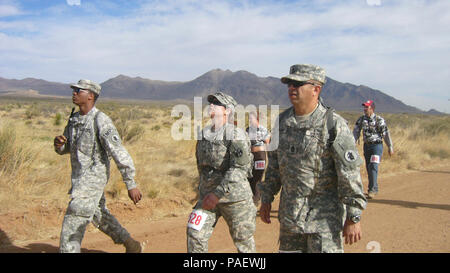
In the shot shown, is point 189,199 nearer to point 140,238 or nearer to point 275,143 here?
point 140,238

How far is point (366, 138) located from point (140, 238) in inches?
201

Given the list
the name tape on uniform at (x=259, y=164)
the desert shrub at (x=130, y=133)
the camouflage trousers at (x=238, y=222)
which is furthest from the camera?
the desert shrub at (x=130, y=133)

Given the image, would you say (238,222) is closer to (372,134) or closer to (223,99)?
(223,99)

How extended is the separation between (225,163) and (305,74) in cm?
119

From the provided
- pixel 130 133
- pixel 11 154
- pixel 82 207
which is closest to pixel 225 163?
pixel 82 207

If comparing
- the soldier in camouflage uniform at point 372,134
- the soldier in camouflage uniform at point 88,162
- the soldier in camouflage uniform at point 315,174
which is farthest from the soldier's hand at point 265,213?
the soldier in camouflage uniform at point 372,134

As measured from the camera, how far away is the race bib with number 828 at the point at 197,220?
3.65 metres

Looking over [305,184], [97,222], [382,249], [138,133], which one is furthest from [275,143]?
[138,133]

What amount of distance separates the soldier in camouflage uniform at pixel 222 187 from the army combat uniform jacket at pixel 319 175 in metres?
0.60

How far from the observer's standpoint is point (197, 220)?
12.1ft

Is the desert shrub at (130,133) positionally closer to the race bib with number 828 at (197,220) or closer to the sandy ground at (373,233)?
the sandy ground at (373,233)

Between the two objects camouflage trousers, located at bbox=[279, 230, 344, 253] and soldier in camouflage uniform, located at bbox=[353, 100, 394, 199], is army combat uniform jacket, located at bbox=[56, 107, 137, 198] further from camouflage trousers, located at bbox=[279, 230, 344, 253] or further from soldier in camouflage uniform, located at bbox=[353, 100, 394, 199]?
soldier in camouflage uniform, located at bbox=[353, 100, 394, 199]

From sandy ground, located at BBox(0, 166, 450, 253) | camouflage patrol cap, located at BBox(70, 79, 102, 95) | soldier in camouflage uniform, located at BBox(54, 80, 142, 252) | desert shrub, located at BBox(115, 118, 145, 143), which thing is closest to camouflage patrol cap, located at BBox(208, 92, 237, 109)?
soldier in camouflage uniform, located at BBox(54, 80, 142, 252)

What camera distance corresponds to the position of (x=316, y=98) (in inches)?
128
